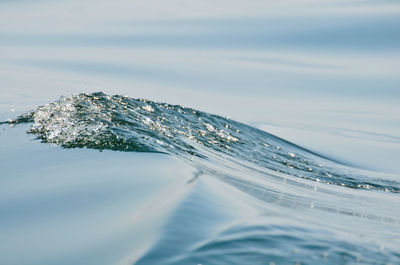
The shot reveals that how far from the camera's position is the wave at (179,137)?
604 cm

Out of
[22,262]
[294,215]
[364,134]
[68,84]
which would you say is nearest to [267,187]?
[294,215]

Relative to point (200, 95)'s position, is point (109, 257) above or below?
below

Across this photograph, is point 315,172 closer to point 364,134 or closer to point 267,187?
point 267,187

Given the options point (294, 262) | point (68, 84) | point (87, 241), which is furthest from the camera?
point (68, 84)

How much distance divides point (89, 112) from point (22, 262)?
4449 mm

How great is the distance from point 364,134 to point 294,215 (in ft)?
29.0

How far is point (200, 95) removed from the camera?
14055mm

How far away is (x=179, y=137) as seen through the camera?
7.38 m

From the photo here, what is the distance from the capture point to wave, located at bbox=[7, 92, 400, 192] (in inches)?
238

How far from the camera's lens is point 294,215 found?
396cm

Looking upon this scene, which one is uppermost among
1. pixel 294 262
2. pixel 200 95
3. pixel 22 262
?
pixel 200 95

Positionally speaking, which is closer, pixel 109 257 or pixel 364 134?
pixel 109 257

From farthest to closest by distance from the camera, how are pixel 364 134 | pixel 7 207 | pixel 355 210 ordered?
pixel 364 134
pixel 355 210
pixel 7 207

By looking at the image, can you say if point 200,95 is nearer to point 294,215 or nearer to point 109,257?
point 294,215
